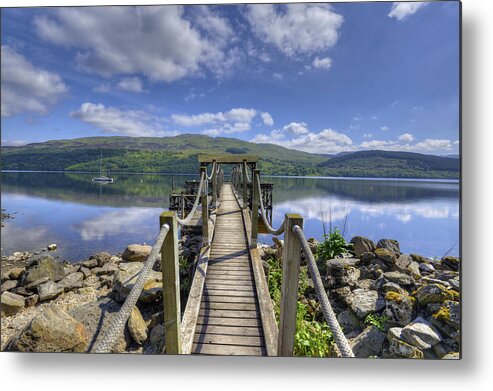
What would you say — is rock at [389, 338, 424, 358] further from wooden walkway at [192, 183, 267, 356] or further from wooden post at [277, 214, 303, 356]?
wooden post at [277, 214, 303, 356]

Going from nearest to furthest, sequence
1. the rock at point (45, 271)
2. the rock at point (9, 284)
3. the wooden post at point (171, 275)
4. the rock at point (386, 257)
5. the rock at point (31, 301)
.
→ the wooden post at point (171, 275) → the rock at point (31, 301) → the rock at point (386, 257) → the rock at point (9, 284) → the rock at point (45, 271)

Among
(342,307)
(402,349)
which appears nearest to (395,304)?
(402,349)

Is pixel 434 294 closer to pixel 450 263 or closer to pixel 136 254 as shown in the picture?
pixel 450 263

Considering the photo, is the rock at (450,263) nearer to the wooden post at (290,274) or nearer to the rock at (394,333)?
the rock at (394,333)

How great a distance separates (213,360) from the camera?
260 cm

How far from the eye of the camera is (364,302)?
15.6 feet

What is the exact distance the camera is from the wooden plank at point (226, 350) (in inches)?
101

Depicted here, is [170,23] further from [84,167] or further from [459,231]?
[84,167]

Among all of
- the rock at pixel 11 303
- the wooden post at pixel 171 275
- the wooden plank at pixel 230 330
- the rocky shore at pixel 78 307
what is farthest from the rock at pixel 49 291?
the wooden post at pixel 171 275

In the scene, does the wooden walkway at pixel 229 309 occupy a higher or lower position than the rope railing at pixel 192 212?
lower

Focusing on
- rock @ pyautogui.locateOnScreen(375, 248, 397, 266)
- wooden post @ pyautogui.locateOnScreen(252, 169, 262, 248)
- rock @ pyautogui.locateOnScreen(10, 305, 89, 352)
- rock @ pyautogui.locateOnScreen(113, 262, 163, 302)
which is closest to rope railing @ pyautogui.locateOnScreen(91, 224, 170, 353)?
rock @ pyautogui.locateOnScreen(10, 305, 89, 352)

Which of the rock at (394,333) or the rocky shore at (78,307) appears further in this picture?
the rock at (394,333)

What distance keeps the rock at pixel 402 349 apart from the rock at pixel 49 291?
785 cm

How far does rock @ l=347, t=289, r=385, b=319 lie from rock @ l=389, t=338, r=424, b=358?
755 millimetres
